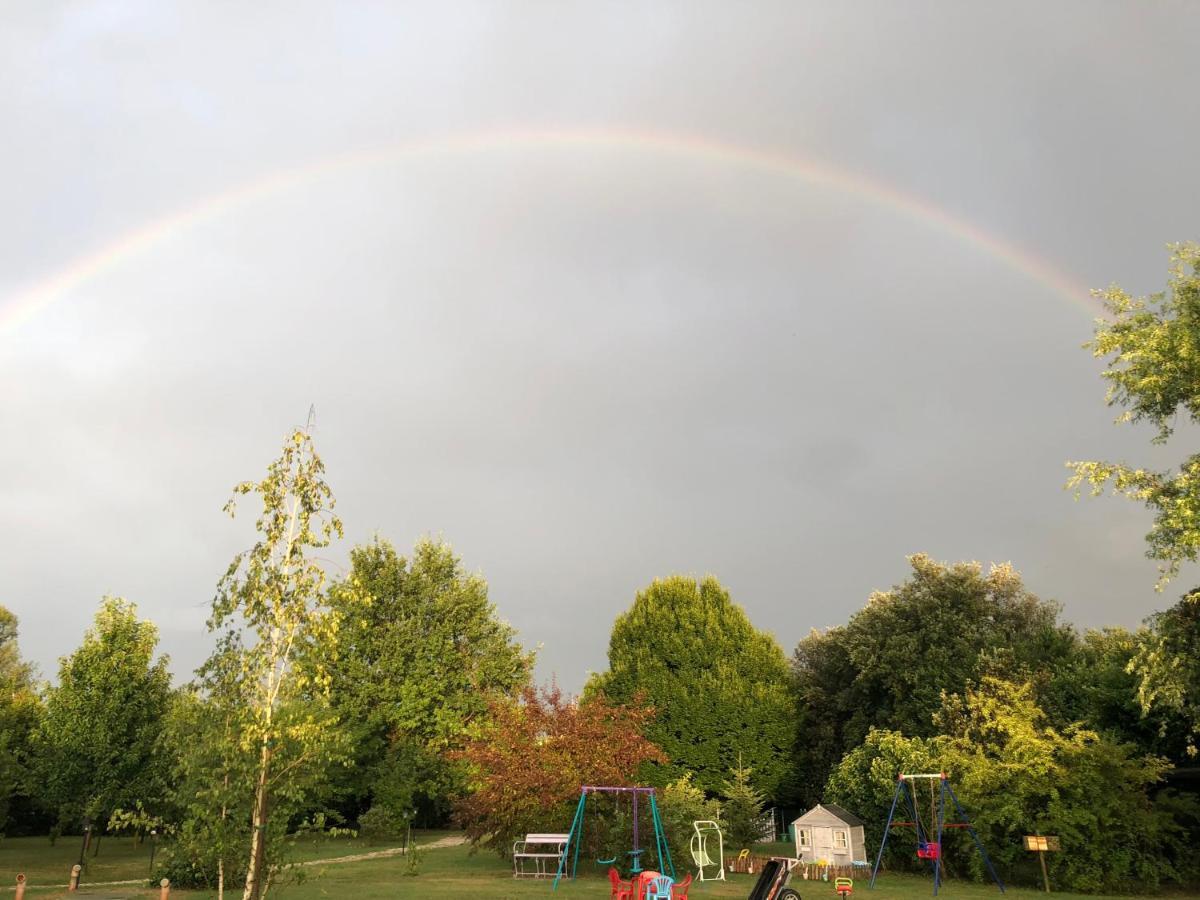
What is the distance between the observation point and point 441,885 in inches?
779

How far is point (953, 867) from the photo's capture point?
23969 mm

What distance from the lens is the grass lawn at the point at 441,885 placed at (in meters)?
17.9

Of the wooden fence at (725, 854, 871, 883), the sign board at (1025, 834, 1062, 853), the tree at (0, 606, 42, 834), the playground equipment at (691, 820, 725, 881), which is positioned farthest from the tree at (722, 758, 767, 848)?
the tree at (0, 606, 42, 834)

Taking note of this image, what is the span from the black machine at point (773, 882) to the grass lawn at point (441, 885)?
4.39m

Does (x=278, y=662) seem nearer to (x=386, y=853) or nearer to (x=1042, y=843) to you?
(x=1042, y=843)

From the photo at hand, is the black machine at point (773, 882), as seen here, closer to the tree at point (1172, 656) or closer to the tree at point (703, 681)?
the tree at point (1172, 656)

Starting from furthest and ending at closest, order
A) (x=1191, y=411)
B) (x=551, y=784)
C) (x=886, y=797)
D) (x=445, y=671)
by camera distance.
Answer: (x=445, y=671)
(x=886, y=797)
(x=551, y=784)
(x=1191, y=411)

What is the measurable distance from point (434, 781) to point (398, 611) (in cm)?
805

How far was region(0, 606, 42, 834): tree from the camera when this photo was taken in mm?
27969

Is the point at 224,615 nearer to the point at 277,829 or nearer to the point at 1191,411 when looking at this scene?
the point at 277,829

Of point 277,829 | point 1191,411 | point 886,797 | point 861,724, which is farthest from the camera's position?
point 861,724

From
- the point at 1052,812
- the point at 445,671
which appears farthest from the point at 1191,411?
the point at 445,671

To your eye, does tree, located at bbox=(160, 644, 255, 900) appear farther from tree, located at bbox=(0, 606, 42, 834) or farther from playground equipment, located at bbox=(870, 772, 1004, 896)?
tree, located at bbox=(0, 606, 42, 834)

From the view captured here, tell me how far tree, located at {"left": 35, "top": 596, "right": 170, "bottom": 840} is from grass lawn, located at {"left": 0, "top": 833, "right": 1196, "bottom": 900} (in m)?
2.24
